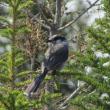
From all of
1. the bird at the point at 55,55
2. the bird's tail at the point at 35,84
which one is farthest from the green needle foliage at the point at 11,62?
the bird at the point at 55,55

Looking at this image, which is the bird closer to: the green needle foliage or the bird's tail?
the bird's tail

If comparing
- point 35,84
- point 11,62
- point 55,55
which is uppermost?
point 11,62

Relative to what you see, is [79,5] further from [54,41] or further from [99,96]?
[99,96]

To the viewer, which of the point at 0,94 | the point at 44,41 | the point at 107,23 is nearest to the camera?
the point at 0,94

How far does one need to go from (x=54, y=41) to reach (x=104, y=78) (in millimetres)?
1813

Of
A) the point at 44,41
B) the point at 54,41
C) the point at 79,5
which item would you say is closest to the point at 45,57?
the point at 54,41

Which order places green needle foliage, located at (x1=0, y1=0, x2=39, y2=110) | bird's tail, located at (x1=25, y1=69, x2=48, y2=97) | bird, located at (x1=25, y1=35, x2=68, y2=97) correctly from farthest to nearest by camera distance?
bird, located at (x1=25, y1=35, x2=68, y2=97)
bird's tail, located at (x1=25, y1=69, x2=48, y2=97)
green needle foliage, located at (x1=0, y1=0, x2=39, y2=110)

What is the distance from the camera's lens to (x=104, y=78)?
159 inches

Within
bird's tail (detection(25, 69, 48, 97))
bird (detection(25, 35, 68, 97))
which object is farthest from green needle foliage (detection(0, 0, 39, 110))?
bird (detection(25, 35, 68, 97))

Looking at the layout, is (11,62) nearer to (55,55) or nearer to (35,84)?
(35,84)

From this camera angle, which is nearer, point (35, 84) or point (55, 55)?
point (35, 84)

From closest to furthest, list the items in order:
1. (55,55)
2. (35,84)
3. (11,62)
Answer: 1. (11,62)
2. (35,84)
3. (55,55)

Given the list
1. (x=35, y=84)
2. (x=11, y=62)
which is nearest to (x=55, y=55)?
(x=35, y=84)

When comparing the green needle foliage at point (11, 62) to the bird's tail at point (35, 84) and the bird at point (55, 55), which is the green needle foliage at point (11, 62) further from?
the bird at point (55, 55)
